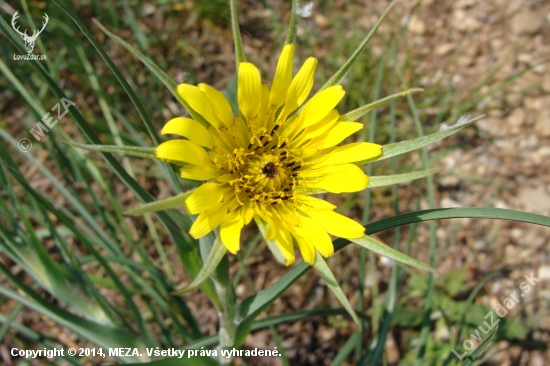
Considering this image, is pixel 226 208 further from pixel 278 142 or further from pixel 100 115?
pixel 100 115

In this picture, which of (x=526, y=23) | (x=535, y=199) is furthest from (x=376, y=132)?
(x=526, y=23)

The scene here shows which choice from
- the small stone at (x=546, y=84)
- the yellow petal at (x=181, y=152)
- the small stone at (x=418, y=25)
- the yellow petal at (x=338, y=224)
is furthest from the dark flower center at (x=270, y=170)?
the small stone at (x=546, y=84)

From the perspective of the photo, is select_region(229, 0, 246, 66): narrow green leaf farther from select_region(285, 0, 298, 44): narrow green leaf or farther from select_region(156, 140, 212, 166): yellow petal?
select_region(156, 140, 212, 166): yellow petal

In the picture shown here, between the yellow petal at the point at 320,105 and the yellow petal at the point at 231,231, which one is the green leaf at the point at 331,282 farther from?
the yellow petal at the point at 320,105

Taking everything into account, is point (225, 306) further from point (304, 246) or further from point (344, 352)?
point (344, 352)

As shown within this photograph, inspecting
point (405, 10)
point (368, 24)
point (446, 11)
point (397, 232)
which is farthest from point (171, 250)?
point (446, 11)

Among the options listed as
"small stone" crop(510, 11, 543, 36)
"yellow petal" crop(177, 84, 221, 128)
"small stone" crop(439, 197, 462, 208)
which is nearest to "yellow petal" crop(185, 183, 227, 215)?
"yellow petal" crop(177, 84, 221, 128)
